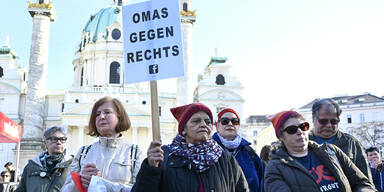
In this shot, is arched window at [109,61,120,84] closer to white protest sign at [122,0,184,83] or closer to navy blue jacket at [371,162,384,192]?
navy blue jacket at [371,162,384,192]

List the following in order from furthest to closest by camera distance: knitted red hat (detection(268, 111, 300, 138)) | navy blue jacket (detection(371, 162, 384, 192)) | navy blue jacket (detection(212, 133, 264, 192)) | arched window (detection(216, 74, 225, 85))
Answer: arched window (detection(216, 74, 225, 85)) → navy blue jacket (detection(371, 162, 384, 192)) → navy blue jacket (detection(212, 133, 264, 192)) → knitted red hat (detection(268, 111, 300, 138))

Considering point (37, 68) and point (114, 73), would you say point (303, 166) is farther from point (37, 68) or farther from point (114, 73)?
point (114, 73)

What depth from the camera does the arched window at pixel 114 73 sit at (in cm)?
4806

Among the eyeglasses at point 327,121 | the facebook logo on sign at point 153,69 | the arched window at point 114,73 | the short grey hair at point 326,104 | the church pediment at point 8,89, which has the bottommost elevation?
the eyeglasses at point 327,121

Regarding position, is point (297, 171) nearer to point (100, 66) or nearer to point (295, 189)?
point (295, 189)

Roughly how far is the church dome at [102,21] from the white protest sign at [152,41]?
48.9 metres

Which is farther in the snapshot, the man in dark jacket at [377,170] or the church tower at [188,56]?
the church tower at [188,56]

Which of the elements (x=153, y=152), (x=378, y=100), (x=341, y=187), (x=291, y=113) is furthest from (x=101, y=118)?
(x=378, y=100)

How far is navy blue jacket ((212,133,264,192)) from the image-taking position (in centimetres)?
463

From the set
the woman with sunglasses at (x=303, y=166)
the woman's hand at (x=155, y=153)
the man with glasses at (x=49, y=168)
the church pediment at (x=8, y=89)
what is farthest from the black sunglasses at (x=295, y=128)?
the church pediment at (x=8, y=89)

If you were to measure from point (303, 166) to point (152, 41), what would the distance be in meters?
1.85

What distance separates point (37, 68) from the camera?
33.7 metres

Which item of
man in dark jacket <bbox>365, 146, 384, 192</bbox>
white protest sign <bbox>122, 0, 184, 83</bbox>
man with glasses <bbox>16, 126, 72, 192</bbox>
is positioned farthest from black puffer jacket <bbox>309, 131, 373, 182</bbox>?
man with glasses <bbox>16, 126, 72, 192</bbox>

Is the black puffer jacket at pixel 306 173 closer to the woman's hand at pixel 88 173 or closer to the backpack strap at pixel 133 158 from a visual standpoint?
the backpack strap at pixel 133 158
